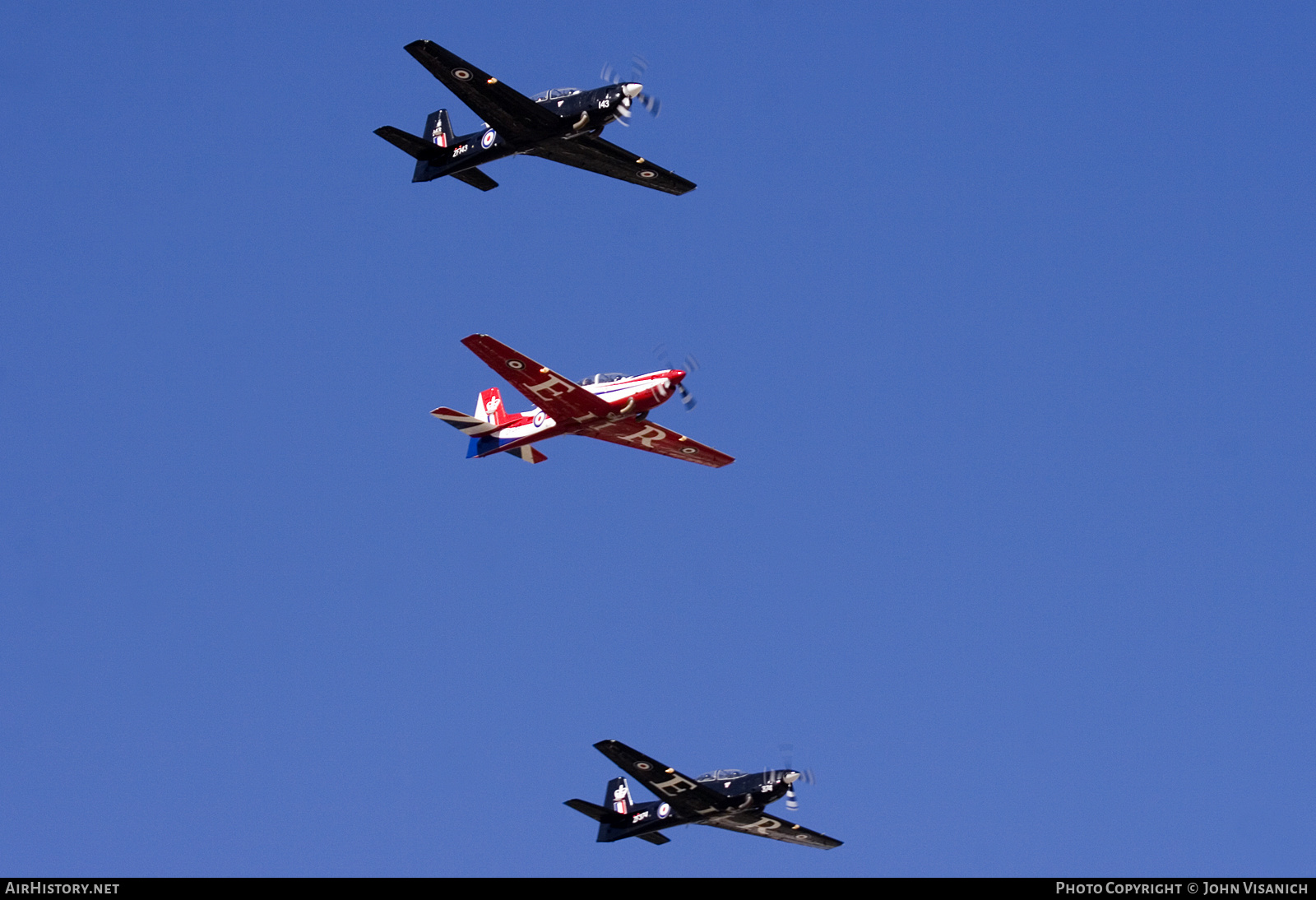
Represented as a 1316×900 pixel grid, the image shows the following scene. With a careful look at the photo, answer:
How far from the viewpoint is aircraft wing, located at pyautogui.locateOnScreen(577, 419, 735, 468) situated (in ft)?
194

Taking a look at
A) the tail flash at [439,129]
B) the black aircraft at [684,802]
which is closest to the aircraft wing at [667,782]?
the black aircraft at [684,802]

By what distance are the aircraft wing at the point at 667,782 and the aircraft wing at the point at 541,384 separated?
40.3ft

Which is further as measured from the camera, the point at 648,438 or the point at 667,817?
the point at 648,438

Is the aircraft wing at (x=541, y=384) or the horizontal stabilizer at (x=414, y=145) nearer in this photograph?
the aircraft wing at (x=541, y=384)

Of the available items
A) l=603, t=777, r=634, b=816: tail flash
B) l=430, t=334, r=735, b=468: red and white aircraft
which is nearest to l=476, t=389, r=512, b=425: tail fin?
l=430, t=334, r=735, b=468: red and white aircraft

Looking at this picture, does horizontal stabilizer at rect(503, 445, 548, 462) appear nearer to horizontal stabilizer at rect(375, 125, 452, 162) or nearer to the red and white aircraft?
the red and white aircraft

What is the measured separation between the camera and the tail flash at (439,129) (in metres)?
63.1

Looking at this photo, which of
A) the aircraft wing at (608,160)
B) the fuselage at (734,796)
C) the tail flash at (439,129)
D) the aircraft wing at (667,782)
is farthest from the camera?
the tail flash at (439,129)

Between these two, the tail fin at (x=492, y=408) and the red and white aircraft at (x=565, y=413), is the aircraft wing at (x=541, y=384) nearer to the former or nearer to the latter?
the red and white aircraft at (x=565, y=413)
